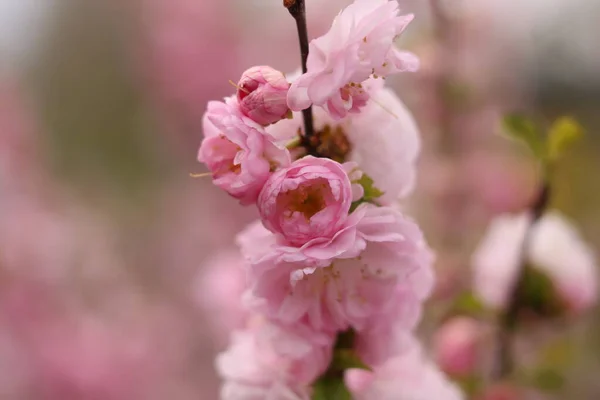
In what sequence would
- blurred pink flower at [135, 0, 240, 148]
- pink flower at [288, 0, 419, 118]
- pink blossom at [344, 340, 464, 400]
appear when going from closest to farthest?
1. pink flower at [288, 0, 419, 118]
2. pink blossom at [344, 340, 464, 400]
3. blurred pink flower at [135, 0, 240, 148]

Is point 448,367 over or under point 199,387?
over

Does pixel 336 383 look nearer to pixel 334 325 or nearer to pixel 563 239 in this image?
pixel 334 325

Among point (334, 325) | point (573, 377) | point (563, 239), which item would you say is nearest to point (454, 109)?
point (563, 239)

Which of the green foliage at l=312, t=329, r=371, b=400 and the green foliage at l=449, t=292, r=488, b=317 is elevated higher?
the green foliage at l=312, t=329, r=371, b=400

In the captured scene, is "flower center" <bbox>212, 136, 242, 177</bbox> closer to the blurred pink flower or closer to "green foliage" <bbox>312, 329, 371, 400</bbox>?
"green foliage" <bbox>312, 329, 371, 400</bbox>

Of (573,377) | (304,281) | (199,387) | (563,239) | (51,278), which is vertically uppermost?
(304,281)

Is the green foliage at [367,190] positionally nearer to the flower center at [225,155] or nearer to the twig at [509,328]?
the flower center at [225,155]

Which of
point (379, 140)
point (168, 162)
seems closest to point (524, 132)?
point (379, 140)

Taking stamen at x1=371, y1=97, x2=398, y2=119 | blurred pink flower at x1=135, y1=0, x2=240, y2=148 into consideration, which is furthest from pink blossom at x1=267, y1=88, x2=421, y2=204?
blurred pink flower at x1=135, y1=0, x2=240, y2=148
